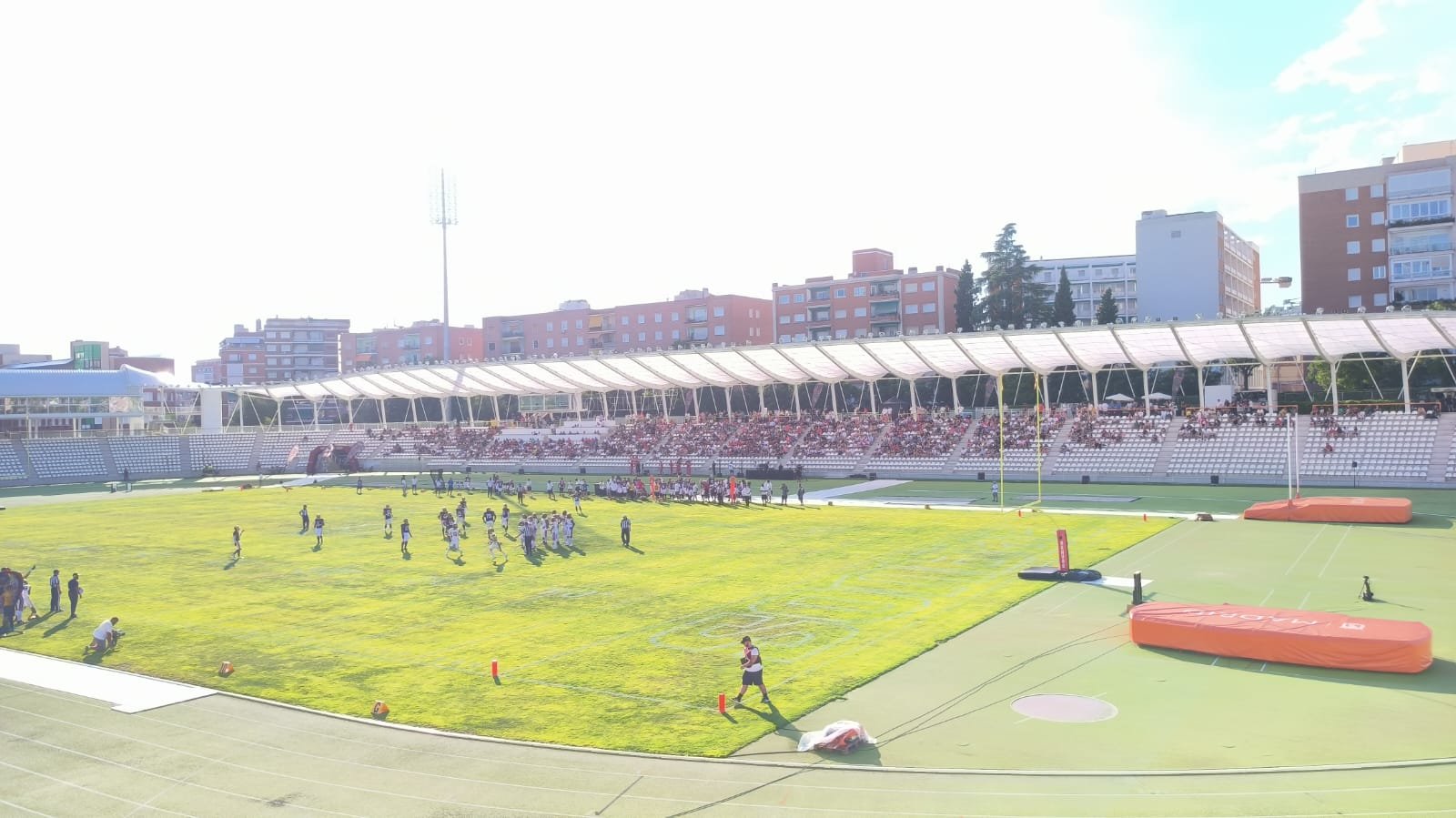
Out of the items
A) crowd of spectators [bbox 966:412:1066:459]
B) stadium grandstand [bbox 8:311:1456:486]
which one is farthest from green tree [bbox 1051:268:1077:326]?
crowd of spectators [bbox 966:412:1066:459]

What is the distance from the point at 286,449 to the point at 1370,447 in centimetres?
8008

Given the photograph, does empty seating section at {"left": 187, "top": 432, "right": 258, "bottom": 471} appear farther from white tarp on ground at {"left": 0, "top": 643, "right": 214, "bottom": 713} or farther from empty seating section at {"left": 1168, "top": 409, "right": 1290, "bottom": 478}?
empty seating section at {"left": 1168, "top": 409, "right": 1290, "bottom": 478}

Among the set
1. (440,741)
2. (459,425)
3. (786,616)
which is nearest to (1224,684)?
(786,616)

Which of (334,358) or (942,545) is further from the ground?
(334,358)

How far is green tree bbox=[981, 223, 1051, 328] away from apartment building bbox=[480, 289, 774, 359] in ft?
99.7

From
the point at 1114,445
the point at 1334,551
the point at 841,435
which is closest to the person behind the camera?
the point at 1334,551

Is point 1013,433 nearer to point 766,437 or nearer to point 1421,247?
point 766,437

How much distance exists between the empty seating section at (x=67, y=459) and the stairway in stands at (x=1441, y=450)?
285ft

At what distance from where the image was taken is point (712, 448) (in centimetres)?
6669

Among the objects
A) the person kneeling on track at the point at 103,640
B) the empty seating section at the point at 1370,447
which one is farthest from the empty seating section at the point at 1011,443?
the person kneeling on track at the point at 103,640

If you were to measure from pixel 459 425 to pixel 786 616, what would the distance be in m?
70.3

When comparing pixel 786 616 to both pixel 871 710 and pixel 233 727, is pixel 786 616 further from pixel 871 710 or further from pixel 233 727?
pixel 233 727

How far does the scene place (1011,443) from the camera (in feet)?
185

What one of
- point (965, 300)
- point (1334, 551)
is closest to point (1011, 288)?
point (965, 300)
